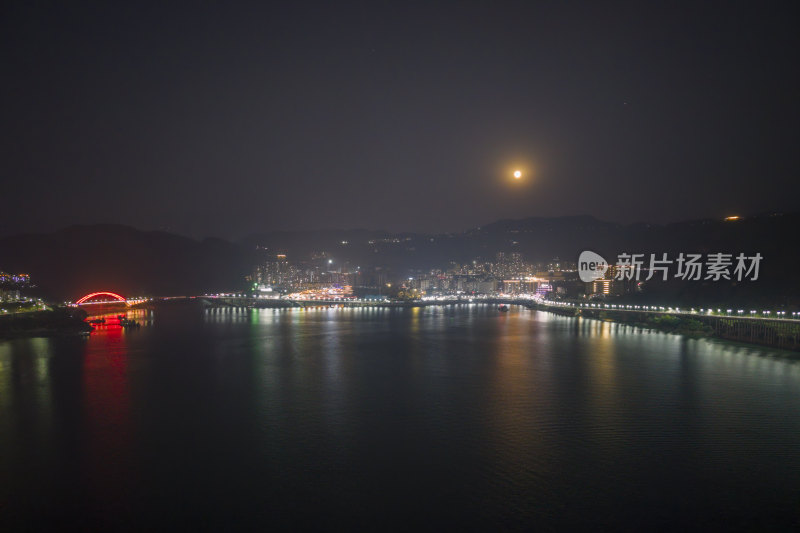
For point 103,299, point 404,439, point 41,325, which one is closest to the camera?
point 404,439

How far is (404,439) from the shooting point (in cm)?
413

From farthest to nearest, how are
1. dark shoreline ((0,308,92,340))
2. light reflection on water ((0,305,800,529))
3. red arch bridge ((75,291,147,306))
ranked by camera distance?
1. red arch bridge ((75,291,147,306))
2. dark shoreline ((0,308,92,340))
3. light reflection on water ((0,305,800,529))

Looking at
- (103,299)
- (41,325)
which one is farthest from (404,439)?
(103,299)

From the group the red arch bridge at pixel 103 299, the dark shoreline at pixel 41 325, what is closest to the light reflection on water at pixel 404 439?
the dark shoreline at pixel 41 325

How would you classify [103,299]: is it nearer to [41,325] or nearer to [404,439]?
[41,325]

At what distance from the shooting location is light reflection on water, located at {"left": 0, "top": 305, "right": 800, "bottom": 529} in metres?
3.02

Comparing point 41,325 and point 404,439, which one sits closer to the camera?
point 404,439

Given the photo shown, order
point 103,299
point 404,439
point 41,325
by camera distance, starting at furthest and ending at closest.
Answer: point 103,299
point 41,325
point 404,439

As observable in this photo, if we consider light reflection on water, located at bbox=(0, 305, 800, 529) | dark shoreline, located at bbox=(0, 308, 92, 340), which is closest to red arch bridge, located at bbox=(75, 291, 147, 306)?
dark shoreline, located at bbox=(0, 308, 92, 340)

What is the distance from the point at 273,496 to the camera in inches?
124

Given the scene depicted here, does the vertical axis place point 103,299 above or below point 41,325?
above

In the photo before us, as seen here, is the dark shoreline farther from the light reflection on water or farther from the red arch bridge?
the red arch bridge

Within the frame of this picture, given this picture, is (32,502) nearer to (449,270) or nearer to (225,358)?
(225,358)

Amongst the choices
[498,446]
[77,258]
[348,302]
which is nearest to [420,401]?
[498,446]
